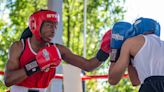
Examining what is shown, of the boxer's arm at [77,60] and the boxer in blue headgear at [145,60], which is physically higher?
the boxer in blue headgear at [145,60]

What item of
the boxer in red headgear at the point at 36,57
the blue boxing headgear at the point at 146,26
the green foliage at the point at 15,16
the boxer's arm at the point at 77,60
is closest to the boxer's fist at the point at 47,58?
the boxer in red headgear at the point at 36,57

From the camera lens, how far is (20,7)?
37.3 ft

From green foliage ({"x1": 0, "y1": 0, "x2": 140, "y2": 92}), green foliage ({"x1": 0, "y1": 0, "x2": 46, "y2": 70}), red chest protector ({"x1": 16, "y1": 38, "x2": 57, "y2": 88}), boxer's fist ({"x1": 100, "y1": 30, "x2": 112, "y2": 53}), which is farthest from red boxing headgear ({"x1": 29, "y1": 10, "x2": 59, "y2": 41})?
green foliage ({"x1": 0, "y1": 0, "x2": 46, "y2": 70})

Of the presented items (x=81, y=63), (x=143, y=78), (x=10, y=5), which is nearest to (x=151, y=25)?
(x=143, y=78)

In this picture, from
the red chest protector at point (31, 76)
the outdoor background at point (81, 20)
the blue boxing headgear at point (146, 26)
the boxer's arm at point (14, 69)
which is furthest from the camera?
the outdoor background at point (81, 20)

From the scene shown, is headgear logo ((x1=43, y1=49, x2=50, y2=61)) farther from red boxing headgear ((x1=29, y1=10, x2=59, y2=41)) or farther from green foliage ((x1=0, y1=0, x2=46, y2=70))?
green foliage ((x1=0, y1=0, x2=46, y2=70))

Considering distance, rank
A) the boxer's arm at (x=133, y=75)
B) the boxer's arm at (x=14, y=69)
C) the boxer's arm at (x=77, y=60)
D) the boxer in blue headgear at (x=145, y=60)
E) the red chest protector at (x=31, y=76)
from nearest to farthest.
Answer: the boxer in blue headgear at (x=145, y=60)
the boxer's arm at (x=133, y=75)
the boxer's arm at (x=14, y=69)
the red chest protector at (x=31, y=76)
the boxer's arm at (x=77, y=60)

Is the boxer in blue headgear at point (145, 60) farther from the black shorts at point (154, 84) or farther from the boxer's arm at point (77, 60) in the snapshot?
the boxer's arm at point (77, 60)

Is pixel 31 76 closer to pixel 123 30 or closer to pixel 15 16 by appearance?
pixel 123 30

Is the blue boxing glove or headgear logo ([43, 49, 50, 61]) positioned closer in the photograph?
the blue boxing glove

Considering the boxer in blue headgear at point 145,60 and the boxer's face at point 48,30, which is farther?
the boxer's face at point 48,30

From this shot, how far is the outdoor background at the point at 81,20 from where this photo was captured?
1089 cm

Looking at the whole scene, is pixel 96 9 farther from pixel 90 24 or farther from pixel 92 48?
pixel 92 48

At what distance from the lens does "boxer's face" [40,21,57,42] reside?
259cm
